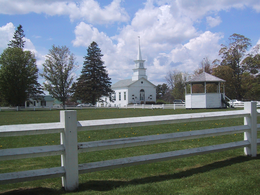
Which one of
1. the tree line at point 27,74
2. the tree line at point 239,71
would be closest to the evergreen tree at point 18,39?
the tree line at point 27,74

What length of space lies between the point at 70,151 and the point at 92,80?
63097mm

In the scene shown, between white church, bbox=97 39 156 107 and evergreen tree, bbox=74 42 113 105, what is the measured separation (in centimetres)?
450

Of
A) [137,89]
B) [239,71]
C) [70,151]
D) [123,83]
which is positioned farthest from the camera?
[123,83]

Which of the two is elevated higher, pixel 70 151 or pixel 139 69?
pixel 139 69

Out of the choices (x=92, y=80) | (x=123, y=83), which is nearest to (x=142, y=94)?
(x=123, y=83)

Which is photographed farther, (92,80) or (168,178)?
(92,80)

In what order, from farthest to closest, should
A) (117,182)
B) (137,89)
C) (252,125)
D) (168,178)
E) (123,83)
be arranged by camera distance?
(123,83) → (137,89) → (252,125) → (168,178) → (117,182)

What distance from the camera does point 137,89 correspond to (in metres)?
69.2

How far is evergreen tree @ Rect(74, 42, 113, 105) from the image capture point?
65000 millimetres

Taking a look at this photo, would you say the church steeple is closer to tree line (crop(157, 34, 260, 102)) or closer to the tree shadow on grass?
tree line (crop(157, 34, 260, 102))

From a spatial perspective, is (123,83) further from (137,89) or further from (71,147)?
(71,147)

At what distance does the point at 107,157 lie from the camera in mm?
6512

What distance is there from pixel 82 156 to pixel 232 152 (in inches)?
160

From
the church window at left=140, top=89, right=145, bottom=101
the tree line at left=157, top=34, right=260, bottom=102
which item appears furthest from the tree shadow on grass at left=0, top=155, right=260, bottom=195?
the church window at left=140, top=89, right=145, bottom=101
